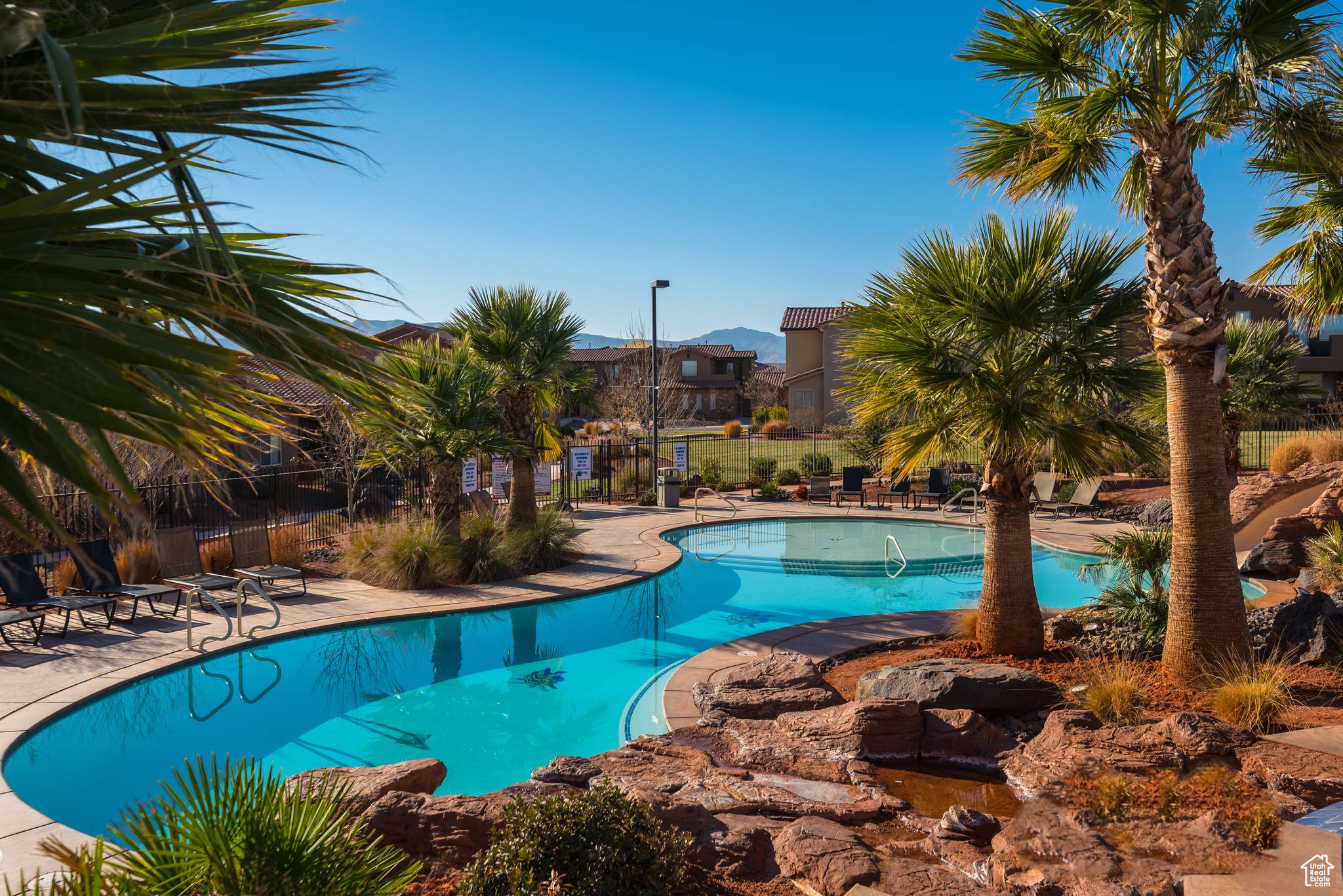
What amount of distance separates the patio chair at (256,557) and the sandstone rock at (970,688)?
851 cm

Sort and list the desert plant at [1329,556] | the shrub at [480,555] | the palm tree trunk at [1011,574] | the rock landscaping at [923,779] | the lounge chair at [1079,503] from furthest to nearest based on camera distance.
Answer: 1. the lounge chair at [1079,503]
2. the shrub at [480,555]
3. the desert plant at [1329,556]
4. the palm tree trunk at [1011,574]
5. the rock landscaping at [923,779]

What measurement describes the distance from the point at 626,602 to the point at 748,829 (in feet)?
27.6

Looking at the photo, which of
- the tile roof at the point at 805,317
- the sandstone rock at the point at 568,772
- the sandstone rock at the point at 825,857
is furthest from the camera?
the tile roof at the point at 805,317

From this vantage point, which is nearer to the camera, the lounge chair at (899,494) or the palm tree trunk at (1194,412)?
the palm tree trunk at (1194,412)

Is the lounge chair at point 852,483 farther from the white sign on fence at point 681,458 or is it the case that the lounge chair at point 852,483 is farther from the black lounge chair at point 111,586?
the black lounge chair at point 111,586

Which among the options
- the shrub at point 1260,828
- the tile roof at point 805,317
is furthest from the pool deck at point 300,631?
the tile roof at point 805,317

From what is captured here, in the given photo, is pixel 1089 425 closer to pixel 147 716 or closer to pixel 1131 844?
pixel 1131 844

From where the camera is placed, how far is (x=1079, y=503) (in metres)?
19.2

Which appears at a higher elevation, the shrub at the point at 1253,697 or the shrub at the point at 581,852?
the shrub at the point at 581,852

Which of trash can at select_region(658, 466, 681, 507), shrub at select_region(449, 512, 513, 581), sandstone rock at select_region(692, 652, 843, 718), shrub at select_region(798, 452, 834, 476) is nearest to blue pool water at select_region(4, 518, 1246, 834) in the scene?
sandstone rock at select_region(692, 652, 843, 718)

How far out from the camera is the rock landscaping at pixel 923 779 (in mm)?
4168

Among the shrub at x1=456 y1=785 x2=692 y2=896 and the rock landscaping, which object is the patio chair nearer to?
the rock landscaping

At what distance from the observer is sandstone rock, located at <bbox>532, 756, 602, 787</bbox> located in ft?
17.9

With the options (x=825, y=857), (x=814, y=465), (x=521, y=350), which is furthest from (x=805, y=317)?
(x=825, y=857)
